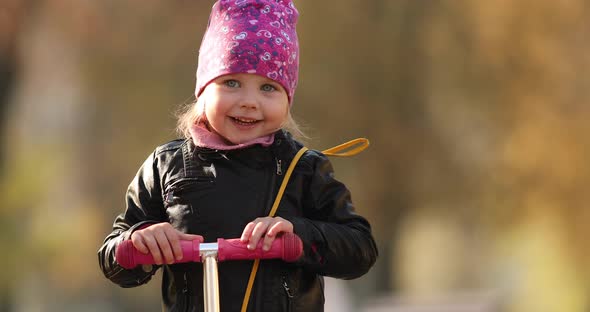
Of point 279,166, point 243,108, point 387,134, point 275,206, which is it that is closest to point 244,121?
point 243,108

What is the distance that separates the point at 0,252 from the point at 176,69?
123 inches

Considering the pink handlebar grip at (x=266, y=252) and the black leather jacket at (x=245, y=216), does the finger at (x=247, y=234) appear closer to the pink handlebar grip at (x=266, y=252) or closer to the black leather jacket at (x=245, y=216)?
the pink handlebar grip at (x=266, y=252)

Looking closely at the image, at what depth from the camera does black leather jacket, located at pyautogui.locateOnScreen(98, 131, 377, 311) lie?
364 cm

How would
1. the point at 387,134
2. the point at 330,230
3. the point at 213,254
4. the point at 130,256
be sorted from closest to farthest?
the point at 213,254
the point at 130,256
the point at 330,230
the point at 387,134

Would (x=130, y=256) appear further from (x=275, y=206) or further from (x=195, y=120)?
(x=195, y=120)

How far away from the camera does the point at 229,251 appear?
11.1 feet

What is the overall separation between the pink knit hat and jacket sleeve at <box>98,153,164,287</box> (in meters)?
0.34

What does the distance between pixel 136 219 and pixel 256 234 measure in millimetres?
560

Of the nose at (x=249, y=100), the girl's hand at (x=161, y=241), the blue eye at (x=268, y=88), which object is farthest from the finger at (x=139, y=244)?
the blue eye at (x=268, y=88)

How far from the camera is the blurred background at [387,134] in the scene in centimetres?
1286

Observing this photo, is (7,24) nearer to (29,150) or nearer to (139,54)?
(139,54)

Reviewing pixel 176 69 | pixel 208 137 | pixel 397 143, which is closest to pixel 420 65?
pixel 397 143

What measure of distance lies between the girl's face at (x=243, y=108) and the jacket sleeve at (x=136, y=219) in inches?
10.6

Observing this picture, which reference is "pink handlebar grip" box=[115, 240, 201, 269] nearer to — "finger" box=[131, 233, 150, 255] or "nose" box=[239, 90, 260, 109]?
"finger" box=[131, 233, 150, 255]
